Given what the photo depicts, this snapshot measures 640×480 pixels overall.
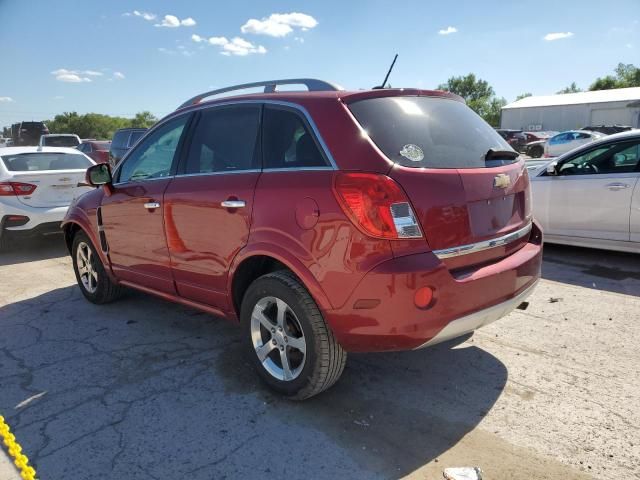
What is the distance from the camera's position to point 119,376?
3.51 meters

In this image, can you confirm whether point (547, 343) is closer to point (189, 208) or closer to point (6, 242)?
point (189, 208)

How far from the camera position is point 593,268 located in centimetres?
578

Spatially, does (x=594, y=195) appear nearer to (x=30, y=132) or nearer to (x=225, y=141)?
(x=225, y=141)

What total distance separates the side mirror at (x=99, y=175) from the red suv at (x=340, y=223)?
0.92 meters

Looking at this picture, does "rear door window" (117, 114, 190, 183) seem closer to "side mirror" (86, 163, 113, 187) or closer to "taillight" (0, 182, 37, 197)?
"side mirror" (86, 163, 113, 187)

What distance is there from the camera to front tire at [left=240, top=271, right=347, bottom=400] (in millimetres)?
2836

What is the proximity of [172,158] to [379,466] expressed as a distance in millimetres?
2668

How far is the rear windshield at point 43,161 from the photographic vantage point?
25.4ft

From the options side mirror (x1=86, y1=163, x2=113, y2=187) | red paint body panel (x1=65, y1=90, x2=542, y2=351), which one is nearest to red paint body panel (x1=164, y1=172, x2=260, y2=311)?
red paint body panel (x1=65, y1=90, x2=542, y2=351)

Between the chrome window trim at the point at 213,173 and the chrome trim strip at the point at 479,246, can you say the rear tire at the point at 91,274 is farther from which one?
the chrome trim strip at the point at 479,246

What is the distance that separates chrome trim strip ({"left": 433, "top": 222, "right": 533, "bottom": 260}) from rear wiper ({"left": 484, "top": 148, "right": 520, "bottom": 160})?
18.7 inches

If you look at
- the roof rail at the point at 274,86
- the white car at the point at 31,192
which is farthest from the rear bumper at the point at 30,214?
the roof rail at the point at 274,86

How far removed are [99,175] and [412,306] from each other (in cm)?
318

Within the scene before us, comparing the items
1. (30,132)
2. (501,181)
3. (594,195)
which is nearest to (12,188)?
(501,181)
